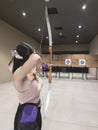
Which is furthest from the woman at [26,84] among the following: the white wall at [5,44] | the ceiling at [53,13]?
the white wall at [5,44]

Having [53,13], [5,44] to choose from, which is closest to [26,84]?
[53,13]

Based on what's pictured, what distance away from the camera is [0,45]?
723 cm

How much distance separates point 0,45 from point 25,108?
6694mm

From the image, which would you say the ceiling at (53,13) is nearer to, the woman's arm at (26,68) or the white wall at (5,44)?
the white wall at (5,44)

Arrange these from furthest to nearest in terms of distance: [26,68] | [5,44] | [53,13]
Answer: [5,44]
[53,13]
[26,68]

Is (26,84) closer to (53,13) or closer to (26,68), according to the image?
(26,68)

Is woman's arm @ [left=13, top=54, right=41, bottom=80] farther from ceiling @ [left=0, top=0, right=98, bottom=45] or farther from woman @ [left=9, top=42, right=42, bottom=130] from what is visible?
ceiling @ [left=0, top=0, right=98, bottom=45]

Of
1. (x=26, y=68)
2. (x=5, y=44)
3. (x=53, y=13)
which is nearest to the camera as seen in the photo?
(x=26, y=68)

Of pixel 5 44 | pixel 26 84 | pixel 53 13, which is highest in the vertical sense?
pixel 53 13

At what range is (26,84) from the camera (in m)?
1.04

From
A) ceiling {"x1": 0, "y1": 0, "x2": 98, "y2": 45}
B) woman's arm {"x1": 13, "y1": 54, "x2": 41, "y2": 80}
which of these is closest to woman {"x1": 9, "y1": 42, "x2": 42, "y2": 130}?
woman's arm {"x1": 13, "y1": 54, "x2": 41, "y2": 80}

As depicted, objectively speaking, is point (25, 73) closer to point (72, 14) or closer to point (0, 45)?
point (72, 14)

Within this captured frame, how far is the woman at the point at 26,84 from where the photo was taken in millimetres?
989

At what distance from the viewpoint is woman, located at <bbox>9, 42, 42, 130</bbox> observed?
99cm
